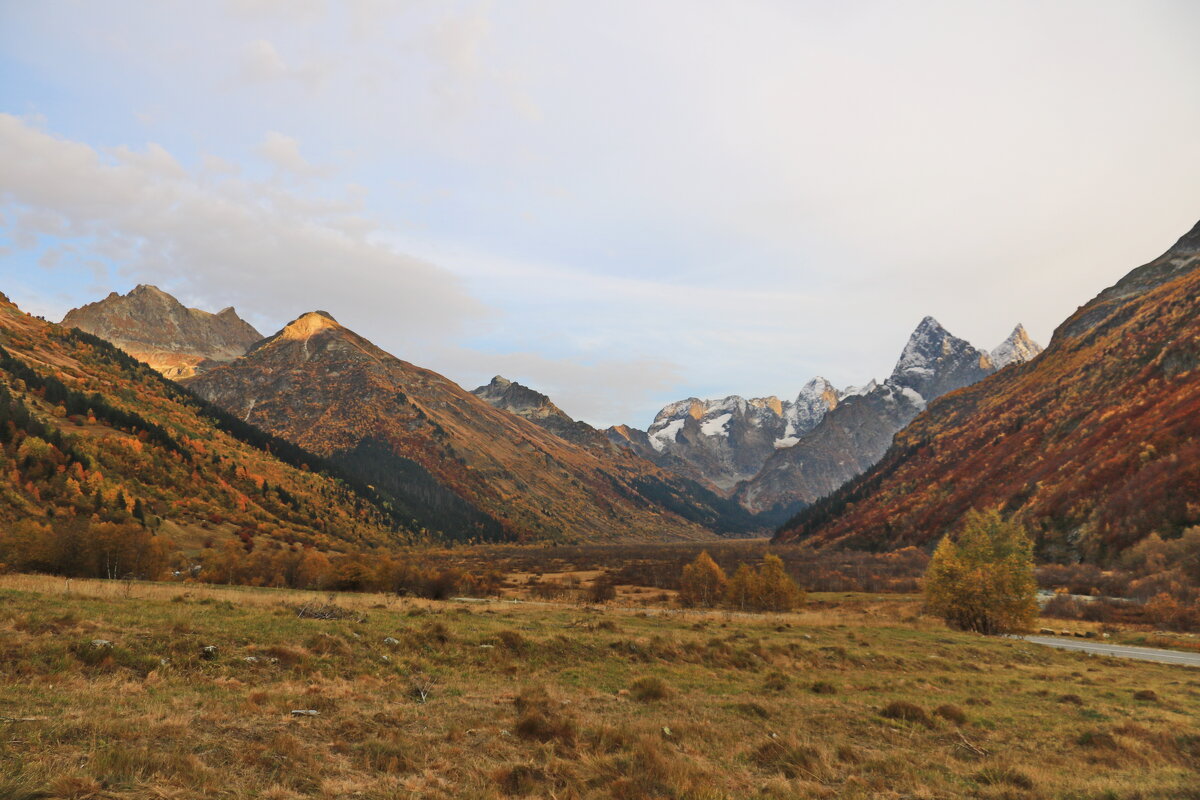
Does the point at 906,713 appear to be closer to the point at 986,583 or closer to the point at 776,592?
the point at 986,583

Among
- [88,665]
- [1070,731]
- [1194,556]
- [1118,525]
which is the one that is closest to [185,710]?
[88,665]

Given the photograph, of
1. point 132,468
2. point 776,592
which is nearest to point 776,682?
point 776,592

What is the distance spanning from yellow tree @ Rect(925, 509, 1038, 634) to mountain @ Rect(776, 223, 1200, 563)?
44444mm

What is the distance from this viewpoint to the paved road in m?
37.8

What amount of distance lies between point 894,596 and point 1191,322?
114993 millimetres

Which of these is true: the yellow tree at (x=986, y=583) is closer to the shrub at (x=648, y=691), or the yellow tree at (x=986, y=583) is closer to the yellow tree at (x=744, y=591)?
the yellow tree at (x=744, y=591)

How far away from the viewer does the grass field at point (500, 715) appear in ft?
32.6

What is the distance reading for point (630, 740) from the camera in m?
13.4

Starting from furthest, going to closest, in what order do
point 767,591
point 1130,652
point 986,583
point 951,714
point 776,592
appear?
1. point 767,591
2. point 776,592
3. point 986,583
4. point 1130,652
5. point 951,714

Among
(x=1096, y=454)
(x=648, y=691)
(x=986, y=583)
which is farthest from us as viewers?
(x=1096, y=454)

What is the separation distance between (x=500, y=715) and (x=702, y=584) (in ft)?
249

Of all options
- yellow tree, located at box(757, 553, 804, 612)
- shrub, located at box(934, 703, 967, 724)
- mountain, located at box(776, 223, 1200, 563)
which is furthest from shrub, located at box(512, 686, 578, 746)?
mountain, located at box(776, 223, 1200, 563)

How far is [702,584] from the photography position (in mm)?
86125

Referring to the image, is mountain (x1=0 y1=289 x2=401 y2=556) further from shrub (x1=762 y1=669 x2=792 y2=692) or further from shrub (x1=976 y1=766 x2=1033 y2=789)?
shrub (x1=976 y1=766 x2=1033 y2=789)
